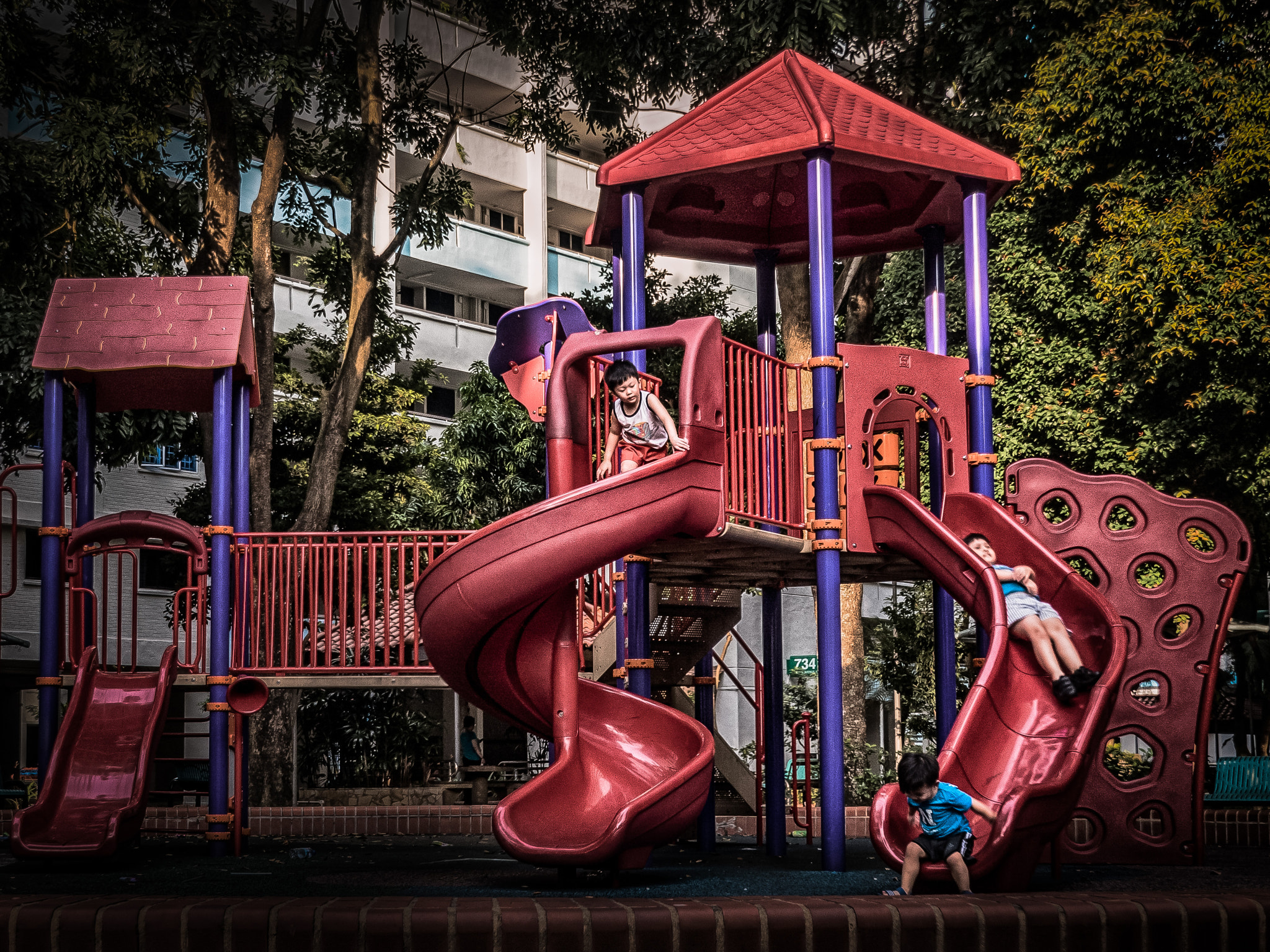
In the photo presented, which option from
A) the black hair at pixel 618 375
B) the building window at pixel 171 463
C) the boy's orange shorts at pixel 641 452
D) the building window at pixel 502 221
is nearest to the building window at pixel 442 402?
the building window at pixel 502 221

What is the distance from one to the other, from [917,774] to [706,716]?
5208 millimetres

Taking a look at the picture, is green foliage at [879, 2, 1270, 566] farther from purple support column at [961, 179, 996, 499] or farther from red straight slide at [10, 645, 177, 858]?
red straight slide at [10, 645, 177, 858]

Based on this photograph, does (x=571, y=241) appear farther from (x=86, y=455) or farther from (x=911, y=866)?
(x=911, y=866)

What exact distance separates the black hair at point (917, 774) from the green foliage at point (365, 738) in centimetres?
1492

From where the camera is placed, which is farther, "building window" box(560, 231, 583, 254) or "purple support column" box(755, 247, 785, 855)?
"building window" box(560, 231, 583, 254)

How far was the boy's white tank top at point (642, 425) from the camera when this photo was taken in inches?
384

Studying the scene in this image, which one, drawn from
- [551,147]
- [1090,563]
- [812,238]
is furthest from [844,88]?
[551,147]

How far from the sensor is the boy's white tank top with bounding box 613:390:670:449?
9.74 metres

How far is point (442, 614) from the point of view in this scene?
8422 millimetres

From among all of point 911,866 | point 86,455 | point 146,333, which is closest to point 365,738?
point 86,455

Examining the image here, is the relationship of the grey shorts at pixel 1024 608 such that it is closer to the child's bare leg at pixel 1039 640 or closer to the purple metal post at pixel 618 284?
the child's bare leg at pixel 1039 640

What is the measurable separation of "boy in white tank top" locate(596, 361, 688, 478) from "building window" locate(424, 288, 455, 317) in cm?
2818

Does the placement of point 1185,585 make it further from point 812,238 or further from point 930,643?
point 930,643

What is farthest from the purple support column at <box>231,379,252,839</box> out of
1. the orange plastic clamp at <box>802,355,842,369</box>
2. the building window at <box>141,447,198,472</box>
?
the building window at <box>141,447,198,472</box>
